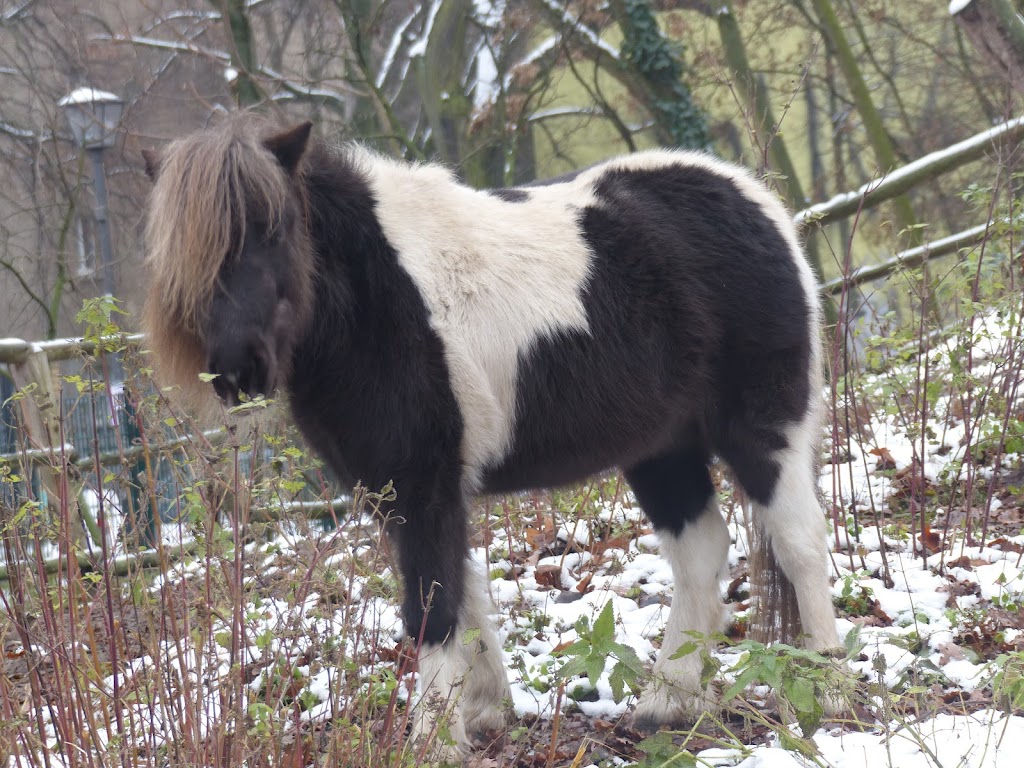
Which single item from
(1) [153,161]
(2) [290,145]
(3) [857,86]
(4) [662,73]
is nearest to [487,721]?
(2) [290,145]

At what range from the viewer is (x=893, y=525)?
5000 mm

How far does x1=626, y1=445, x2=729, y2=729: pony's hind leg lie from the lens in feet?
12.7

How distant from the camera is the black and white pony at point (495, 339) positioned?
2947mm

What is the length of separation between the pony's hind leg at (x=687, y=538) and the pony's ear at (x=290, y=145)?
1778 millimetres

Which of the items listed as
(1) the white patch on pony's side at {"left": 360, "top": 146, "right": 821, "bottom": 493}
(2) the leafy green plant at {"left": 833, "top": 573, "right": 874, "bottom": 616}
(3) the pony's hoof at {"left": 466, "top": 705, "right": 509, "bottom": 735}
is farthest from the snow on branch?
(3) the pony's hoof at {"left": 466, "top": 705, "right": 509, "bottom": 735}

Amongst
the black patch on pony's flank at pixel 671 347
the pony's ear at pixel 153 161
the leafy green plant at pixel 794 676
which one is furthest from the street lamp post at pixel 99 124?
the leafy green plant at pixel 794 676

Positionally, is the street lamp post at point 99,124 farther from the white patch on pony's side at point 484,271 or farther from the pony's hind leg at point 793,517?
the pony's hind leg at point 793,517

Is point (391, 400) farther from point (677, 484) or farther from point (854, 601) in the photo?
point (854, 601)

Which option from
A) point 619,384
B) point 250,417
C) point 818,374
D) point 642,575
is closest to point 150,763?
point 250,417

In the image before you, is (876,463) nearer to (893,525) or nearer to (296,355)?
(893,525)

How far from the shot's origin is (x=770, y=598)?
12.5 feet

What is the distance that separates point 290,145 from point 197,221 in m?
0.41

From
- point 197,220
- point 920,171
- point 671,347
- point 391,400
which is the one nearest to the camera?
point 197,220

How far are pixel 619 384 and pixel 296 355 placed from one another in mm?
1073
